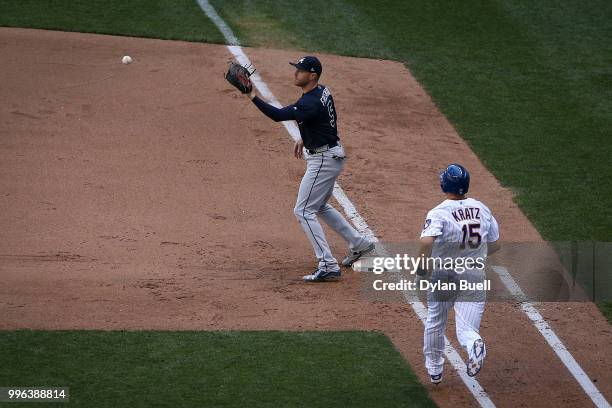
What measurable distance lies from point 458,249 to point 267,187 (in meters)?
4.16

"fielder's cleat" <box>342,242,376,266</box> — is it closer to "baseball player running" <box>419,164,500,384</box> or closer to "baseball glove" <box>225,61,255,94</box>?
"baseball glove" <box>225,61,255,94</box>

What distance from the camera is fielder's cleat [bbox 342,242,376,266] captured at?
33.3 ft

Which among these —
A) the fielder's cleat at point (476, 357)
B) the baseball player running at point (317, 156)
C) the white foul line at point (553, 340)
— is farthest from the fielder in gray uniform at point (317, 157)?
the fielder's cleat at point (476, 357)

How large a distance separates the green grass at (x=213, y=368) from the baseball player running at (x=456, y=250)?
0.54 m

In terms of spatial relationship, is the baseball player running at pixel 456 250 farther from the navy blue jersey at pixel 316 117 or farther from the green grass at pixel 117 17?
the green grass at pixel 117 17

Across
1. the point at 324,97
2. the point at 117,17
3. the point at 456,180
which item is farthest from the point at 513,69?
the point at 456,180

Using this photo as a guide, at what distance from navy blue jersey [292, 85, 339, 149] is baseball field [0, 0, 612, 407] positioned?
1.33 metres

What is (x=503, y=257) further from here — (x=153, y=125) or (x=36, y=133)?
(x=36, y=133)

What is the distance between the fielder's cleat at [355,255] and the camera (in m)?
10.2

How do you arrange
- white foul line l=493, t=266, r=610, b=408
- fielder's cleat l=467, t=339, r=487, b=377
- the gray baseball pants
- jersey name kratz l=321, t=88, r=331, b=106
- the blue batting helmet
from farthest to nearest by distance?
the gray baseball pants, jersey name kratz l=321, t=88, r=331, b=106, white foul line l=493, t=266, r=610, b=408, the blue batting helmet, fielder's cleat l=467, t=339, r=487, b=377

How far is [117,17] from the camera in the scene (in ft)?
51.3

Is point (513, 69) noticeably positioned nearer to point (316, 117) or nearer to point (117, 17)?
point (117, 17)

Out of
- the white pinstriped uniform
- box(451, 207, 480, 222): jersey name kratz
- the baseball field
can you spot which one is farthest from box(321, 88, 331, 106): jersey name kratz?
box(451, 207, 480, 222): jersey name kratz

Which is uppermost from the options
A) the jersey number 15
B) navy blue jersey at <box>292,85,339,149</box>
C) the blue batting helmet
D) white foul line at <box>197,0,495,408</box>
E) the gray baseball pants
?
the blue batting helmet
